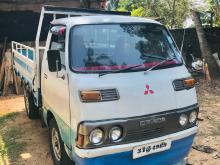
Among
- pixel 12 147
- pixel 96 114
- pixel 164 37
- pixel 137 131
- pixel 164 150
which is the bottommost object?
pixel 12 147

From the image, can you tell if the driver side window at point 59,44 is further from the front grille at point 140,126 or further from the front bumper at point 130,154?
the front bumper at point 130,154

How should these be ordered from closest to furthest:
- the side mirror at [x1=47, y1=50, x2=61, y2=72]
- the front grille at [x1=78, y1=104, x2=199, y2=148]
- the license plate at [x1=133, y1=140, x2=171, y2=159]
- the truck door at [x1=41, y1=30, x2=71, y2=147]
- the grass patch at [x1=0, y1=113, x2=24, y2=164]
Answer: the front grille at [x1=78, y1=104, x2=199, y2=148], the license plate at [x1=133, y1=140, x2=171, y2=159], the truck door at [x1=41, y1=30, x2=71, y2=147], the side mirror at [x1=47, y1=50, x2=61, y2=72], the grass patch at [x1=0, y1=113, x2=24, y2=164]

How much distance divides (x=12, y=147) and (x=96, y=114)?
9.68ft

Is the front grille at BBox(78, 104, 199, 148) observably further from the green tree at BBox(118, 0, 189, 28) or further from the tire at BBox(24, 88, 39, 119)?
the green tree at BBox(118, 0, 189, 28)

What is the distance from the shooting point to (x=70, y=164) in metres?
4.33

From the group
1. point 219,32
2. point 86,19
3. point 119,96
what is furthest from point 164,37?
point 219,32

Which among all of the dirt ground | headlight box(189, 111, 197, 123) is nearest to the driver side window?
headlight box(189, 111, 197, 123)

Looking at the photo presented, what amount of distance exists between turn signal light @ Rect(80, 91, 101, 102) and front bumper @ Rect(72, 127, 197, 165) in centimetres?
55

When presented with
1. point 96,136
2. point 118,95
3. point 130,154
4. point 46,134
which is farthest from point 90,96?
point 46,134

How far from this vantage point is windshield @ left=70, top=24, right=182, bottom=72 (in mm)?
4027

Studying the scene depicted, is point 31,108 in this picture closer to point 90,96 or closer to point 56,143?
point 56,143

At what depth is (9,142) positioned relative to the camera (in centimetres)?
619

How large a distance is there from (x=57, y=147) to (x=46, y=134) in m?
1.83

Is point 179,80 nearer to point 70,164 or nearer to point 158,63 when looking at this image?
point 158,63
